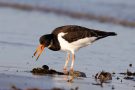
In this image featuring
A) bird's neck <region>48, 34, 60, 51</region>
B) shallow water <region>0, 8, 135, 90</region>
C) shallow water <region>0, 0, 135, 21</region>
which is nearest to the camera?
shallow water <region>0, 8, 135, 90</region>

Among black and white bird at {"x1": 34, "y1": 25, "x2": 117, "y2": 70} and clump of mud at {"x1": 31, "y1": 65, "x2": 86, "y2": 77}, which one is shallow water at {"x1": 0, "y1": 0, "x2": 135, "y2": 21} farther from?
clump of mud at {"x1": 31, "y1": 65, "x2": 86, "y2": 77}

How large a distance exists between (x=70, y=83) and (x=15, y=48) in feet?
12.6

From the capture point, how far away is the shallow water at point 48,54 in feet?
34.1

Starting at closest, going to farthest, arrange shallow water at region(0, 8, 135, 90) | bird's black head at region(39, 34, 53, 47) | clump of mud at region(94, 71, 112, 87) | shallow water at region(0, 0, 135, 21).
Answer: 1. shallow water at region(0, 8, 135, 90)
2. clump of mud at region(94, 71, 112, 87)
3. bird's black head at region(39, 34, 53, 47)
4. shallow water at region(0, 0, 135, 21)

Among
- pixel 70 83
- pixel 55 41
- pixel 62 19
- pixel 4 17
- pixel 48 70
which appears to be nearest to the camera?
pixel 70 83

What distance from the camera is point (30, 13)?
21938 millimetres

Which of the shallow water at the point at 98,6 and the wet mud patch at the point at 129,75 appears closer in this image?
the wet mud patch at the point at 129,75

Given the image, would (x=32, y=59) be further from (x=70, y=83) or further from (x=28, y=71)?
(x=70, y=83)

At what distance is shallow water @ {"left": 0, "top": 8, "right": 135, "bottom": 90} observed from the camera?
34.1 feet

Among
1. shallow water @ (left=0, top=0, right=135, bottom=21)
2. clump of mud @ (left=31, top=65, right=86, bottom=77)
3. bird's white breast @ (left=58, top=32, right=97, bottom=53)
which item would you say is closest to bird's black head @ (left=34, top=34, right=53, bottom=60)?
bird's white breast @ (left=58, top=32, right=97, bottom=53)

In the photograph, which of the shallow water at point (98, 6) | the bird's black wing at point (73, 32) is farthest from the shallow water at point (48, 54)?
the shallow water at point (98, 6)

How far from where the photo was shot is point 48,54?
13.7 meters

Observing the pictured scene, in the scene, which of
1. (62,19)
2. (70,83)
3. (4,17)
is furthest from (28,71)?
(62,19)

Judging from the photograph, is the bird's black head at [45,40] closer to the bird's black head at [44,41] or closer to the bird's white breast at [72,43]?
the bird's black head at [44,41]
